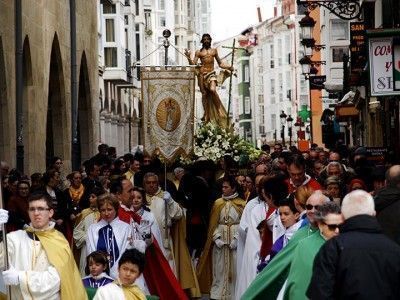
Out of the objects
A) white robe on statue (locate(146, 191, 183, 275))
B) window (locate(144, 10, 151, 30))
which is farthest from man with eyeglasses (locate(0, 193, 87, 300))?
window (locate(144, 10, 151, 30))

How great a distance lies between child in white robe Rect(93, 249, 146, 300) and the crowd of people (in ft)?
0.04

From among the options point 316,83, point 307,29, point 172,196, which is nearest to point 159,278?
point 172,196

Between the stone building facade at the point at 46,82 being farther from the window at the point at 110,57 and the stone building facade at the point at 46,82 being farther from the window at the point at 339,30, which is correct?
the window at the point at 339,30

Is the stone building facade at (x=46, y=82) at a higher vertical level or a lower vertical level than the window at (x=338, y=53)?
lower

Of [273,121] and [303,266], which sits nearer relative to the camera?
[303,266]

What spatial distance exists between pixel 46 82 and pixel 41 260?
20903 mm

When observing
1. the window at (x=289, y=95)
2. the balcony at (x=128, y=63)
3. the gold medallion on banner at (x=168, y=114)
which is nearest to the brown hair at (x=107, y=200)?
the gold medallion on banner at (x=168, y=114)

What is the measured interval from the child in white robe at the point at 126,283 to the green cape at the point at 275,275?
0.94 m

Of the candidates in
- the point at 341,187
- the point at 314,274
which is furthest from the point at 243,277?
the point at 314,274

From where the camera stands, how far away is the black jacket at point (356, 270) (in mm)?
9422

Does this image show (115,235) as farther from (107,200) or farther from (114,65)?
(114,65)

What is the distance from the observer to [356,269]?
30.9ft

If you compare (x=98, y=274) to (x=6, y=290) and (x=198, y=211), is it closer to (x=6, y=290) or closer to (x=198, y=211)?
(x=6, y=290)

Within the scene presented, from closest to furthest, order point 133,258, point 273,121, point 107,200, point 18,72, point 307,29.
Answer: point 133,258 < point 107,200 < point 18,72 < point 307,29 < point 273,121
